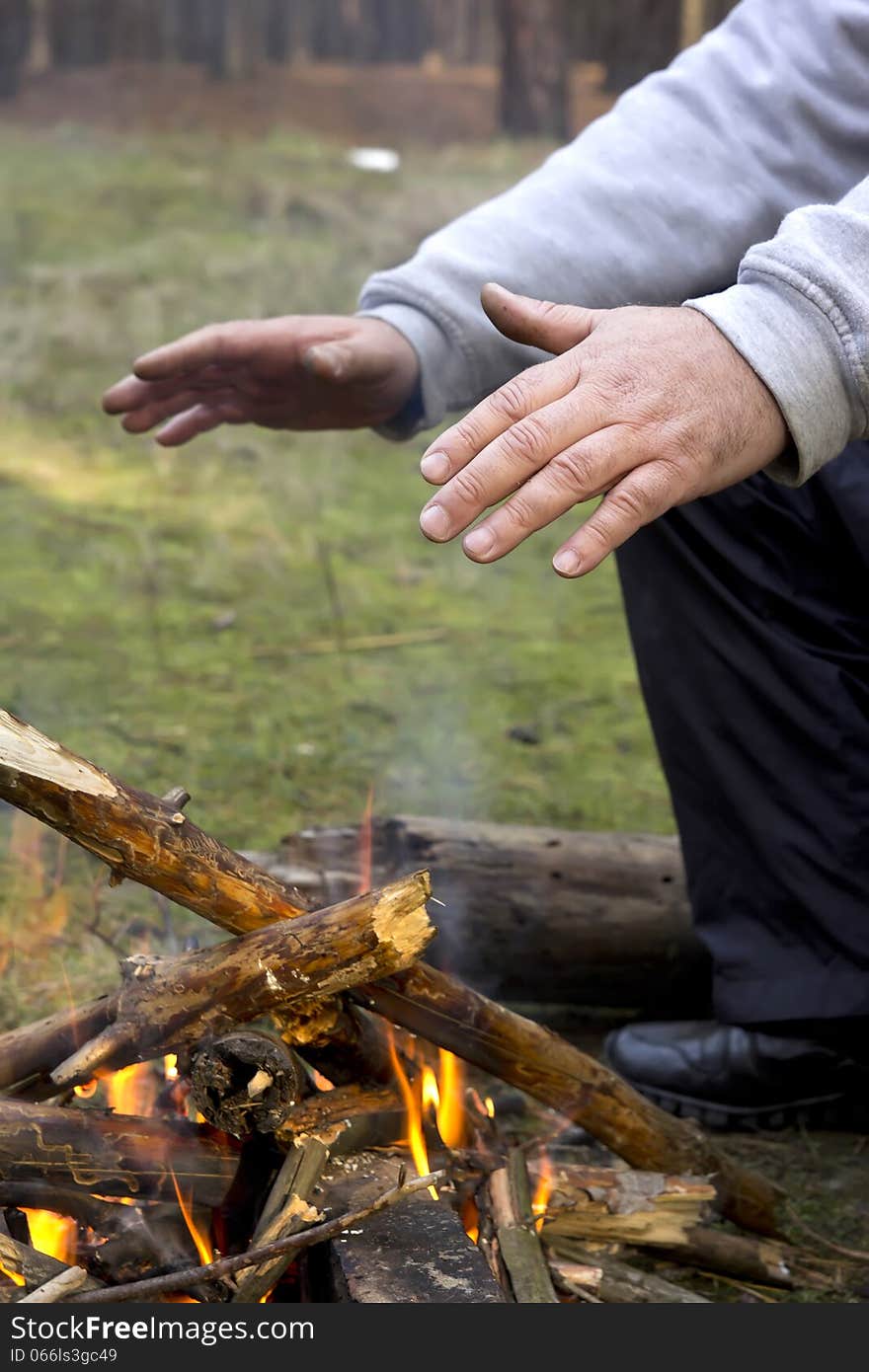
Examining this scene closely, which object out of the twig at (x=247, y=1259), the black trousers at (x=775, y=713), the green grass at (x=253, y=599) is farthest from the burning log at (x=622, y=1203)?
the green grass at (x=253, y=599)

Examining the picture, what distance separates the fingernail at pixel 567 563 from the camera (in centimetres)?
138

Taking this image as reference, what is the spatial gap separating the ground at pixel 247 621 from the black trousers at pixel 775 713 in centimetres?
31

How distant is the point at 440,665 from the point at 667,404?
9.03 ft

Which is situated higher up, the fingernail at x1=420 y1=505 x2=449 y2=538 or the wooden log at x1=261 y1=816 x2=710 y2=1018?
the fingernail at x1=420 y1=505 x2=449 y2=538

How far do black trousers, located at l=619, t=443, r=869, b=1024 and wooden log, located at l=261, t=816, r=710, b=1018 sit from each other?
185mm

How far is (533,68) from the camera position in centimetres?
921

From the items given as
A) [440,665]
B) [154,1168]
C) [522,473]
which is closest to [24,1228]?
[154,1168]

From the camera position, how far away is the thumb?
1.51 metres

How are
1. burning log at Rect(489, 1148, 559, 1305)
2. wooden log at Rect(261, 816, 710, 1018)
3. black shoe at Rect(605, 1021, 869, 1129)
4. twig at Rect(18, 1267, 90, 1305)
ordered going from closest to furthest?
twig at Rect(18, 1267, 90, 1305) < burning log at Rect(489, 1148, 559, 1305) < black shoe at Rect(605, 1021, 869, 1129) < wooden log at Rect(261, 816, 710, 1018)

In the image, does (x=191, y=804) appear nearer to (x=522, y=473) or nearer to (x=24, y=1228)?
(x=24, y=1228)

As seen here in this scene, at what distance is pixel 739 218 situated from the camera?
2.11m

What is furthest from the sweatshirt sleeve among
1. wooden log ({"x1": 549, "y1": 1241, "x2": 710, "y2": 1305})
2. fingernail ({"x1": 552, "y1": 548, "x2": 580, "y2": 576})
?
wooden log ({"x1": 549, "y1": 1241, "x2": 710, "y2": 1305})

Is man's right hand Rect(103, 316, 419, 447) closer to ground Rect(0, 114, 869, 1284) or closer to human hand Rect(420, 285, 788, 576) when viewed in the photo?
human hand Rect(420, 285, 788, 576)

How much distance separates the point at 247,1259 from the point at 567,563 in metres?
0.71
